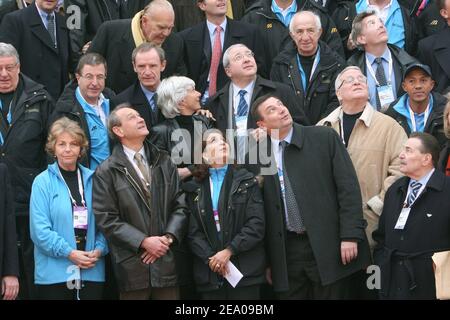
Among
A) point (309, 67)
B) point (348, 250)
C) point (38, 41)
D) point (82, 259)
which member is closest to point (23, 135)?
point (82, 259)

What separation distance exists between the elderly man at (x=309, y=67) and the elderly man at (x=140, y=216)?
184 cm

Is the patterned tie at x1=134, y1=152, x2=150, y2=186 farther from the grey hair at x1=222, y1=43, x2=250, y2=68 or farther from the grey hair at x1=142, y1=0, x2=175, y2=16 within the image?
the grey hair at x1=142, y1=0, x2=175, y2=16

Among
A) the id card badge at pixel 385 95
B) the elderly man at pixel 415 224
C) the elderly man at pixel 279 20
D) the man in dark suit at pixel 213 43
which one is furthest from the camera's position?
the elderly man at pixel 279 20

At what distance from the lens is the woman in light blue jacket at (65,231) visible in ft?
29.3

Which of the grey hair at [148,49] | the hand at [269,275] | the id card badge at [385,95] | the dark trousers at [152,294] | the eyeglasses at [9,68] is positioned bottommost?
the dark trousers at [152,294]

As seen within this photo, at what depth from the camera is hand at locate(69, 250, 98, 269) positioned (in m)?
8.90

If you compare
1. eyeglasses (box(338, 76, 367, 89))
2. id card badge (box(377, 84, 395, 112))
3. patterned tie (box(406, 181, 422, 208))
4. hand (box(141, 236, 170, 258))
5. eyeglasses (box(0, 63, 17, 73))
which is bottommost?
hand (box(141, 236, 170, 258))

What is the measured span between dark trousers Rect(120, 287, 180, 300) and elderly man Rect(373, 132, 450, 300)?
1.73 metres

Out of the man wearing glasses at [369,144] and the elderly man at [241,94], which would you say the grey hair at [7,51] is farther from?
the man wearing glasses at [369,144]

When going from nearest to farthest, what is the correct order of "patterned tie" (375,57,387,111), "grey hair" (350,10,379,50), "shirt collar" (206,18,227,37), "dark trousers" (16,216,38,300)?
"dark trousers" (16,216,38,300)
"patterned tie" (375,57,387,111)
"grey hair" (350,10,379,50)
"shirt collar" (206,18,227,37)

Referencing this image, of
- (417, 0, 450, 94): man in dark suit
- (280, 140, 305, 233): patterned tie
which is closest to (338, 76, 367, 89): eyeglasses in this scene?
(280, 140, 305, 233): patterned tie

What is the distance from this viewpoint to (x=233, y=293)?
29.2 feet

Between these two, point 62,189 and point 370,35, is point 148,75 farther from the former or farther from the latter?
point 370,35

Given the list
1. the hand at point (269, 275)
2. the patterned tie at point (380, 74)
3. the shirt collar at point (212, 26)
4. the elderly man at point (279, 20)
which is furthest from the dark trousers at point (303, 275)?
the shirt collar at point (212, 26)
